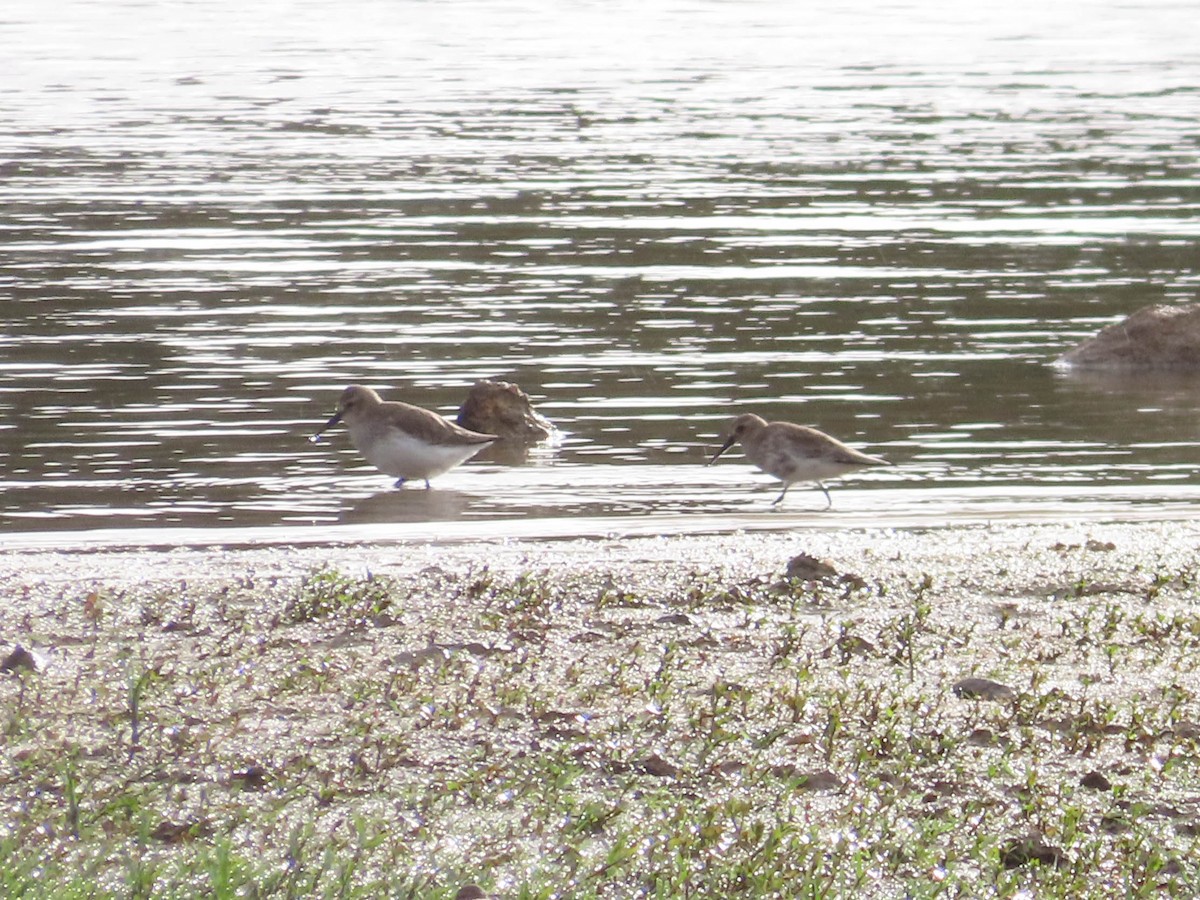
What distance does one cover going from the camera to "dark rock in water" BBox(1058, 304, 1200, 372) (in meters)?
18.2

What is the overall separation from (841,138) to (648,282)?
47.9 ft

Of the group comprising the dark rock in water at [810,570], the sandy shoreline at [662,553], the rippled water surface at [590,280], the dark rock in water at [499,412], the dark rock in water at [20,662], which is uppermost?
the dark rock in water at [20,662]

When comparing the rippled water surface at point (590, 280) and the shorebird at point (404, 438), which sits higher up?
the shorebird at point (404, 438)

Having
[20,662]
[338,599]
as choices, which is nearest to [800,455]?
[338,599]

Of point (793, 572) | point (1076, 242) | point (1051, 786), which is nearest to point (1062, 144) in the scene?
point (1076, 242)

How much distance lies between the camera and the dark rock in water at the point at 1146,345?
18188 mm

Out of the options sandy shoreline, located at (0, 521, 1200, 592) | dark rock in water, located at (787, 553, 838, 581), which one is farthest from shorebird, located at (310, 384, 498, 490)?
dark rock in water, located at (787, 553, 838, 581)

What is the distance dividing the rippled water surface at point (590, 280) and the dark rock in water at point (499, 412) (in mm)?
260

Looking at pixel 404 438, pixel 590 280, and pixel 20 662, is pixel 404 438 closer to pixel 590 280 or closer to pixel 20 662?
pixel 20 662

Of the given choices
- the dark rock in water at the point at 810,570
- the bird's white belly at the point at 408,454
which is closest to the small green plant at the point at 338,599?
the dark rock in water at the point at 810,570

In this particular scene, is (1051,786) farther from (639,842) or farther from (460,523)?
(460,523)

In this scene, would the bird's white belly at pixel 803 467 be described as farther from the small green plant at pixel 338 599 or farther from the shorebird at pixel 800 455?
the small green plant at pixel 338 599

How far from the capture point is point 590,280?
72.5 ft

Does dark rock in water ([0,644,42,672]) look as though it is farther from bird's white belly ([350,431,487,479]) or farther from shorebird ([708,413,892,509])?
shorebird ([708,413,892,509])
